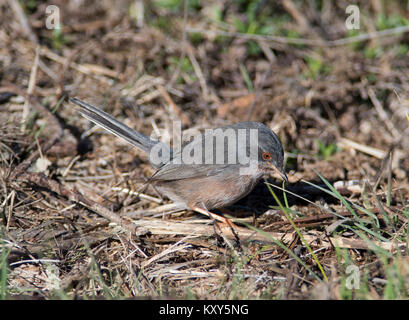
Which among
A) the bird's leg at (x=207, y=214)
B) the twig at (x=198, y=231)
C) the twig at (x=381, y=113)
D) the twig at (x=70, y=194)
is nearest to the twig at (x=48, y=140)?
the twig at (x=70, y=194)

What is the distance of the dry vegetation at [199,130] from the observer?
3609 mm

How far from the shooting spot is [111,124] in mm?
4688

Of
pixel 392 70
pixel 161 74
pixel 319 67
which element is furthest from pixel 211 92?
pixel 392 70

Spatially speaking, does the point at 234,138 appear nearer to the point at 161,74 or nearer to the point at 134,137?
the point at 134,137

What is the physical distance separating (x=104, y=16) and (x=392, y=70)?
473 cm

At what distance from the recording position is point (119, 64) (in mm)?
6641

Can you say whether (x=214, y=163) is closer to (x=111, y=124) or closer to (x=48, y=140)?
(x=111, y=124)

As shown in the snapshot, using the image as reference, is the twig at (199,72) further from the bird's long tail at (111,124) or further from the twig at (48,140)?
the twig at (48,140)

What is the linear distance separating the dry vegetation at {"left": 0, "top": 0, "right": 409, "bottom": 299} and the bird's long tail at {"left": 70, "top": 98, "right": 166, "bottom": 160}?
0.50 metres

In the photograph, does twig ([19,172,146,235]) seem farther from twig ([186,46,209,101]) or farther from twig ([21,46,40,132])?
twig ([186,46,209,101])

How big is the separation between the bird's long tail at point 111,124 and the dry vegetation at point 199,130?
1.64 ft

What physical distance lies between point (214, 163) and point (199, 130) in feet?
4.53

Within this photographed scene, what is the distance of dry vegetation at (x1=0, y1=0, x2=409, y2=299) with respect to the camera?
142 inches

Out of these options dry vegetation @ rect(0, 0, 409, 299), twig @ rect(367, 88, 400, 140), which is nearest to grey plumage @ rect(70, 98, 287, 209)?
dry vegetation @ rect(0, 0, 409, 299)
